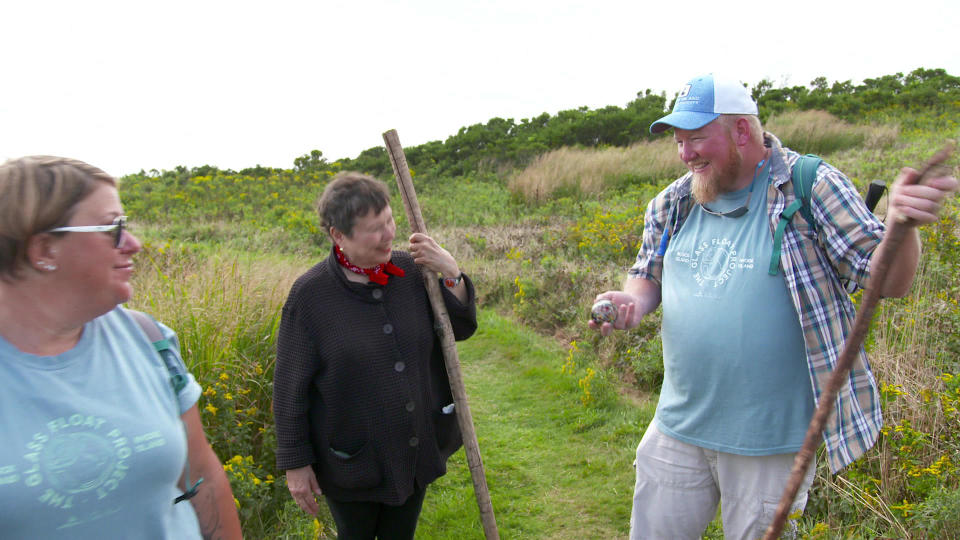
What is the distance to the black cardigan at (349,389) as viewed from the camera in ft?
8.48

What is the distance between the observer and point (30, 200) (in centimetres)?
Answer: 156

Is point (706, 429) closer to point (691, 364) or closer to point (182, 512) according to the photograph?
point (691, 364)

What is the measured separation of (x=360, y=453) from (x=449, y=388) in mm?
547

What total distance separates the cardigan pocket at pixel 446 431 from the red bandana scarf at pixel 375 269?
0.65m

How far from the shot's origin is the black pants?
2.76 metres

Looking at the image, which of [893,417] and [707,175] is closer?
[707,175]

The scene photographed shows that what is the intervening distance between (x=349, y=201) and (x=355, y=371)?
2.25ft

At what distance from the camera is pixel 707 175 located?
242 centimetres

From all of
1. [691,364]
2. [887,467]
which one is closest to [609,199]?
[887,467]

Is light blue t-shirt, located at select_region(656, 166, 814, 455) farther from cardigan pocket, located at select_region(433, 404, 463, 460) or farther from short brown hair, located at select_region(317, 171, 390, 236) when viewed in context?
short brown hair, located at select_region(317, 171, 390, 236)

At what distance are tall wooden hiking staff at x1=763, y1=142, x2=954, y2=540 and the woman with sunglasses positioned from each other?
1489 millimetres

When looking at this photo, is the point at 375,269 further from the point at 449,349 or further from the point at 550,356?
the point at 550,356

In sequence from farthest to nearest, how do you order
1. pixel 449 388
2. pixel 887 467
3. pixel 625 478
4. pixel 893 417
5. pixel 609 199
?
pixel 609 199 < pixel 625 478 < pixel 893 417 < pixel 887 467 < pixel 449 388

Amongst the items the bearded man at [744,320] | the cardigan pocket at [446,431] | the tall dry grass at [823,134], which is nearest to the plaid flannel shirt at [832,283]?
the bearded man at [744,320]
